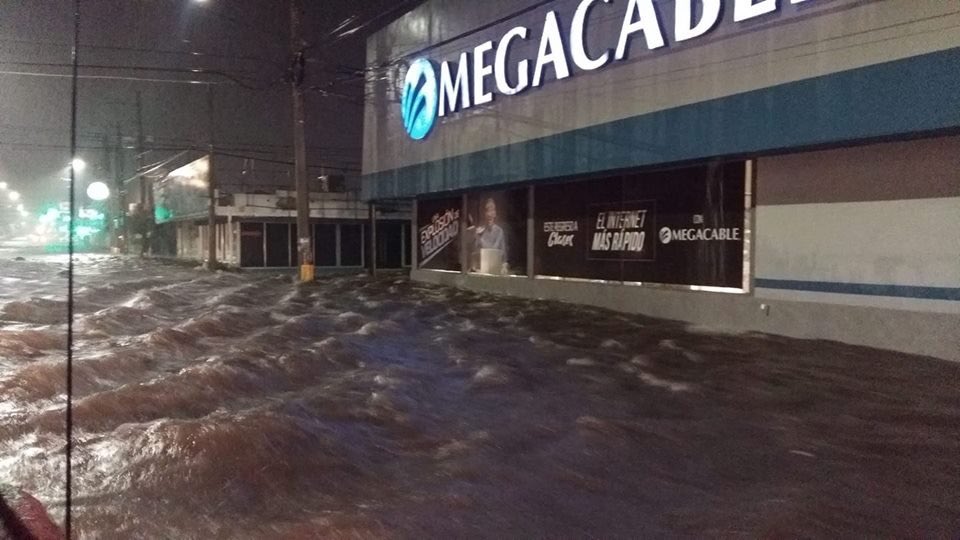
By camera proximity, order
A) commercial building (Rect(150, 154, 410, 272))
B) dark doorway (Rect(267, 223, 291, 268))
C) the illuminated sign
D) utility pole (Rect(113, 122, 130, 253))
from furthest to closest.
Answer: utility pole (Rect(113, 122, 130, 253)) < dark doorway (Rect(267, 223, 291, 268)) < commercial building (Rect(150, 154, 410, 272)) < the illuminated sign

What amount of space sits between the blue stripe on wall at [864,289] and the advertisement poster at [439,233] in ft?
39.2

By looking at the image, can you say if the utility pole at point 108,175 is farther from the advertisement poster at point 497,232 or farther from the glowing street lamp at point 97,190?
the advertisement poster at point 497,232

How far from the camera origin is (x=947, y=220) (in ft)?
34.7

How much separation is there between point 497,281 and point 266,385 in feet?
38.4

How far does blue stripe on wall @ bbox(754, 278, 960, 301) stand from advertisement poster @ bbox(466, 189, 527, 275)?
811cm

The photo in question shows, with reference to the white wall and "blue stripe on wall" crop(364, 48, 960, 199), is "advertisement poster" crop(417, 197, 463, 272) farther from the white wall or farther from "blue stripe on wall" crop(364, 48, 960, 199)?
the white wall

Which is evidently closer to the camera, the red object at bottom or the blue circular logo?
the red object at bottom

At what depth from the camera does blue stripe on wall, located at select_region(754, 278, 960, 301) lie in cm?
1064

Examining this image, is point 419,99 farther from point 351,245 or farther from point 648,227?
point 351,245

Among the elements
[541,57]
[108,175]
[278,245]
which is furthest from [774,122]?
[108,175]

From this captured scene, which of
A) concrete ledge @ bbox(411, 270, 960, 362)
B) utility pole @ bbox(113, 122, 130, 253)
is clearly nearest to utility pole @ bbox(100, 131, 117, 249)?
utility pole @ bbox(113, 122, 130, 253)

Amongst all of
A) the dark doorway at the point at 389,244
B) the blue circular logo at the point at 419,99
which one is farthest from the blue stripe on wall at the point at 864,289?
the dark doorway at the point at 389,244

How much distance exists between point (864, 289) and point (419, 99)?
49.3 feet

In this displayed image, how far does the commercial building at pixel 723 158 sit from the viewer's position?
10.6 meters
